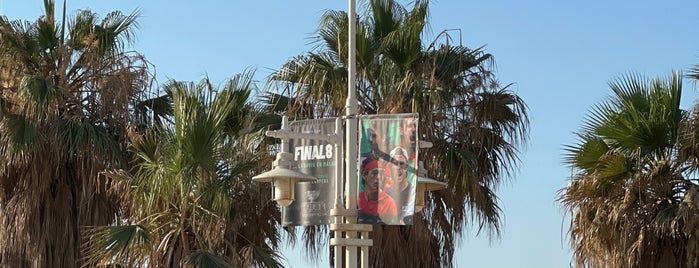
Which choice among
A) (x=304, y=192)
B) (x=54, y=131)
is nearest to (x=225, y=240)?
(x=304, y=192)

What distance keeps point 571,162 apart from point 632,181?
1275mm

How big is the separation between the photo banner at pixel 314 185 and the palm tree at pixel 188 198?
262cm

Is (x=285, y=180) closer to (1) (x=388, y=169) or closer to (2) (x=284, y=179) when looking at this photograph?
(2) (x=284, y=179)

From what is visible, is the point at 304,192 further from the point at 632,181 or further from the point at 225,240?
the point at 632,181

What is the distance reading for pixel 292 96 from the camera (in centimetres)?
2280

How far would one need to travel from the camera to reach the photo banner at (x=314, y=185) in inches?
585

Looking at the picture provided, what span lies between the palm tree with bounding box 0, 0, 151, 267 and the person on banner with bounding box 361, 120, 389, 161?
8176 millimetres

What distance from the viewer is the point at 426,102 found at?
21.6 metres

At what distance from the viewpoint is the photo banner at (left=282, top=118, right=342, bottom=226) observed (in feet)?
48.7

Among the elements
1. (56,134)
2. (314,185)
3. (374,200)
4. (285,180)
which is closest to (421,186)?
(374,200)

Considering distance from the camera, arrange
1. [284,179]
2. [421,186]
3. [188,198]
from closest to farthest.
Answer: [284,179], [421,186], [188,198]

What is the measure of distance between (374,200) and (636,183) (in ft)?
25.9

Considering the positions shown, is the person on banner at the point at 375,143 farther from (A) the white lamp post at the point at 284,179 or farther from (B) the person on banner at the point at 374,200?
(A) the white lamp post at the point at 284,179

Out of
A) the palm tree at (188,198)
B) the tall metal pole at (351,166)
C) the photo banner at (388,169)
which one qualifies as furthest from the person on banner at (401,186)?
the palm tree at (188,198)
